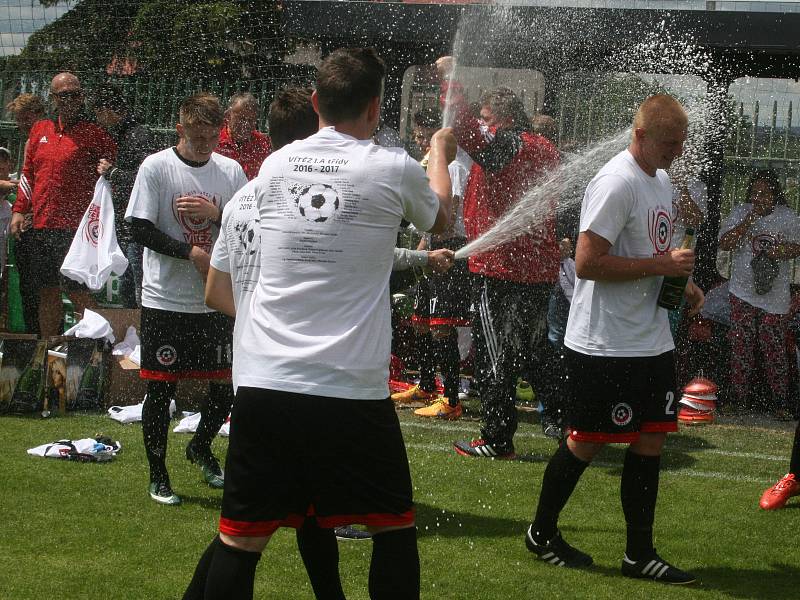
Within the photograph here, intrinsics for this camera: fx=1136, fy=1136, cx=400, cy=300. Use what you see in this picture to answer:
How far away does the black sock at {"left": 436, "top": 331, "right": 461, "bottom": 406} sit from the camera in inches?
351

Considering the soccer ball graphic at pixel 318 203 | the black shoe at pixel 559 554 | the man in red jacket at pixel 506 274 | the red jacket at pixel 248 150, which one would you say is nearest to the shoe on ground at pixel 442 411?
the man in red jacket at pixel 506 274

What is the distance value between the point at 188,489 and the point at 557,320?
394 cm

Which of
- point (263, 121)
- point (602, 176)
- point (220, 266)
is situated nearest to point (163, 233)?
point (220, 266)

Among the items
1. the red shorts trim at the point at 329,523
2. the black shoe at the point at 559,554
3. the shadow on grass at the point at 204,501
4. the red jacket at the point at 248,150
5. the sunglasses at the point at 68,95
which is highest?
the sunglasses at the point at 68,95

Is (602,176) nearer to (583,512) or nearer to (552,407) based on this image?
(583,512)

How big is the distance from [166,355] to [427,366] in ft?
13.0

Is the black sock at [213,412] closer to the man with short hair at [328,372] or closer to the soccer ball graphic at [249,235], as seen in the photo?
the soccer ball graphic at [249,235]

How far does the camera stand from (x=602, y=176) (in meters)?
4.88

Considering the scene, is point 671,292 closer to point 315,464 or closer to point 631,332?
point 631,332

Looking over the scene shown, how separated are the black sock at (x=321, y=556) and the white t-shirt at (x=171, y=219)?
2.32m

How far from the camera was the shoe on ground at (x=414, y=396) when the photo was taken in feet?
30.9

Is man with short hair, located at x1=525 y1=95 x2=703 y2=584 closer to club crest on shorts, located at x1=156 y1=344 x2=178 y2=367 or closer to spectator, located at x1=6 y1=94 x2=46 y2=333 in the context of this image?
club crest on shorts, located at x1=156 y1=344 x2=178 y2=367

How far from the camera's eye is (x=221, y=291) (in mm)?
4121

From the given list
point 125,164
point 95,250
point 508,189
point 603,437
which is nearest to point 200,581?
point 603,437
